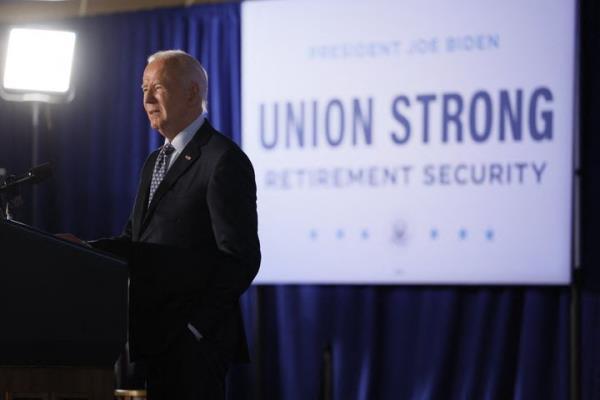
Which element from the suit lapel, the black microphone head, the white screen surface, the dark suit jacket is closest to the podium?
the dark suit jacket

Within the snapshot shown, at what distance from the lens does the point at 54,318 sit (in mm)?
2031

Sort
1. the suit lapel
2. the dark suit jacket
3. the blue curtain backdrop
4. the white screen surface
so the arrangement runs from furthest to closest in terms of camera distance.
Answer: the blue curtain backdrop
the white screen surface
the suit lapel
the dark suit jacket

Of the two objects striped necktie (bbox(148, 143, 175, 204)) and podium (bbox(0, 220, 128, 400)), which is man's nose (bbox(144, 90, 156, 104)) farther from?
podium (bbox(0, 220, 128, 400))

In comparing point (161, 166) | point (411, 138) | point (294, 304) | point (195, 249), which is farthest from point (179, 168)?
point (294, 304)

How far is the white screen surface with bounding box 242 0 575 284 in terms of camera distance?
14.9 ft

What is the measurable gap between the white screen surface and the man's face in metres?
2.27

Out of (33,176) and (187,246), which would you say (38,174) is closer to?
(33,176)

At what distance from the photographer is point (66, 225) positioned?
5844 millimetres

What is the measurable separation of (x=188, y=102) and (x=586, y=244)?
2.57 meters

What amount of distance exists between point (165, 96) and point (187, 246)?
39cm

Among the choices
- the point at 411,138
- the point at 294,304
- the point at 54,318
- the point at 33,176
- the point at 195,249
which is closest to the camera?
the point at 54,318

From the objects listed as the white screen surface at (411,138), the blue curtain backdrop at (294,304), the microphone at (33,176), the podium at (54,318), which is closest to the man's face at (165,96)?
the microphone at (33,176)

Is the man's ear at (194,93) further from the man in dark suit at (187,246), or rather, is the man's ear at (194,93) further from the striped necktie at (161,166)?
the striped necktie at (161,166)

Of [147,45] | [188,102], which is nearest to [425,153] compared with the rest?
[147,45]
